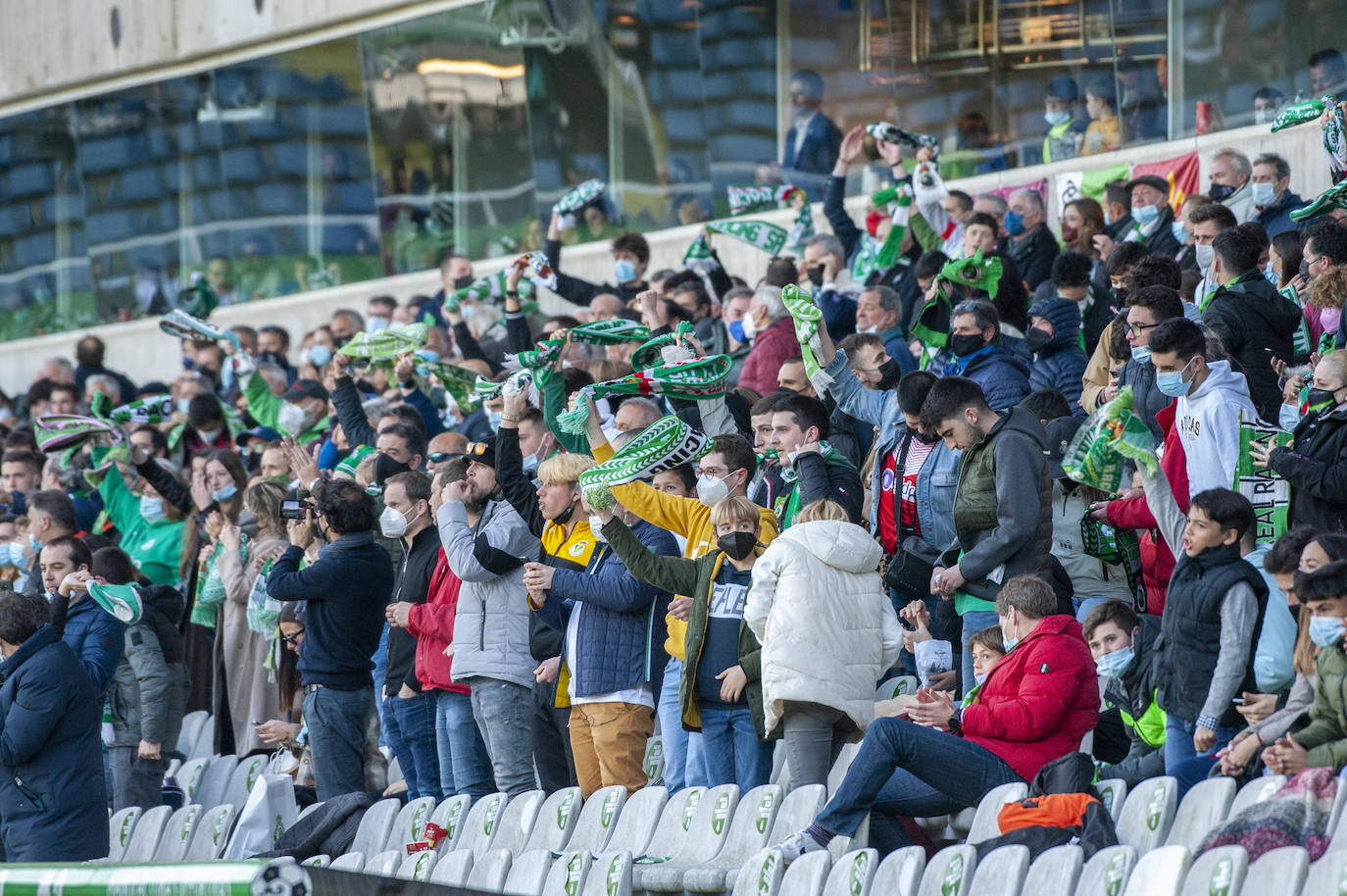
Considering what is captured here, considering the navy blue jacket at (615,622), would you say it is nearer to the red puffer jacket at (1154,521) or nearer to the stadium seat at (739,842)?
the stadium seat at (739,842)

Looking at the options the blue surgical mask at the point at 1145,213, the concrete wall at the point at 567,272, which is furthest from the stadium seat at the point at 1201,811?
the concrete wall at the point at 567,272

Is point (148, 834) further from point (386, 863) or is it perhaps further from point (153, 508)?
point (153, 508)

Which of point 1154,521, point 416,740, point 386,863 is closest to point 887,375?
point 1154,521

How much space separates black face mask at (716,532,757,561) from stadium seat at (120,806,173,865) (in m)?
3.65

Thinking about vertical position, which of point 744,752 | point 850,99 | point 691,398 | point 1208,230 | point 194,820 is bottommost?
point 194,820

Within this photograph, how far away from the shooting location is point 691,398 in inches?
349

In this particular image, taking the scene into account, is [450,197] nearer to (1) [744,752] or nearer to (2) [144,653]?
(2) [144,653]

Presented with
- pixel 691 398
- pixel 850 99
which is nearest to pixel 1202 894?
pixel 691 398

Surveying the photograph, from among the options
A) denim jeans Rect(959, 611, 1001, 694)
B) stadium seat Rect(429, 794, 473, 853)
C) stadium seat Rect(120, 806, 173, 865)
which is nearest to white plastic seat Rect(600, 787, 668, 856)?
stadium seat Rect(429, 794, 473, 853)

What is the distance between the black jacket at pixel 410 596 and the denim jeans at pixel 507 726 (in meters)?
0.48

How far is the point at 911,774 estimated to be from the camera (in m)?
6.79

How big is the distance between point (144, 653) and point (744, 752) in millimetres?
3824

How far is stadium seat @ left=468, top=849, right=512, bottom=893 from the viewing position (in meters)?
7.19

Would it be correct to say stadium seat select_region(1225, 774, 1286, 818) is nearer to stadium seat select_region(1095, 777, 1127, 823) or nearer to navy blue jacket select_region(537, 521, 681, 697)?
stadium seat select_region(1095, 777, 1127, 823)
